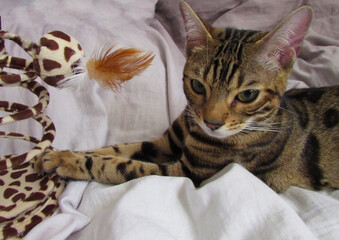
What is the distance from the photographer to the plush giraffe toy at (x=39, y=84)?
0.60 meters

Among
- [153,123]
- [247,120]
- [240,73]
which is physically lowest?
[153,123]

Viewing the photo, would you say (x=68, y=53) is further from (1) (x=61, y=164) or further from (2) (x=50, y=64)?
(1) (x=61, y=164)

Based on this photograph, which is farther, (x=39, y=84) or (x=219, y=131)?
(x=219, y=131)

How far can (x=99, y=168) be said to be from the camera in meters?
0.90

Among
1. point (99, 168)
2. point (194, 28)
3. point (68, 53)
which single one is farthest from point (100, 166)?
point (194, 28)

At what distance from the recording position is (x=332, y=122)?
953mm

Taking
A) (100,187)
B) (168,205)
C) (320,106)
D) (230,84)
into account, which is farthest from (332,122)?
(100,187)

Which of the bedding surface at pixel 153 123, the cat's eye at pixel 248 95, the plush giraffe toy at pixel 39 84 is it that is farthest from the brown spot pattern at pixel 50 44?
the cat's eye at pixel 248 95

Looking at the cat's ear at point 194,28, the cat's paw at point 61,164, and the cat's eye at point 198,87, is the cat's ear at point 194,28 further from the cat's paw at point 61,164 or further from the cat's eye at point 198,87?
the cat's paw at point 61,164

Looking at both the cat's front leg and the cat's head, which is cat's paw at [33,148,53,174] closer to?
the cat's front leg

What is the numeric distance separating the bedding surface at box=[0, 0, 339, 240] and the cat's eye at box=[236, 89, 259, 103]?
0.19 m

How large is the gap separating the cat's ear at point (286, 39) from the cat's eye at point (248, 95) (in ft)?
0.33

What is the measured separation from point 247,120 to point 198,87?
175 mm

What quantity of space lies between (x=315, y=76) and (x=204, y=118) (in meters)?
0.76
